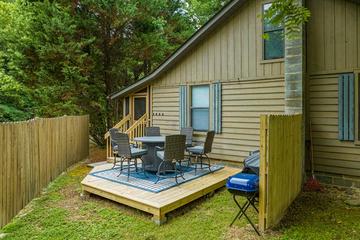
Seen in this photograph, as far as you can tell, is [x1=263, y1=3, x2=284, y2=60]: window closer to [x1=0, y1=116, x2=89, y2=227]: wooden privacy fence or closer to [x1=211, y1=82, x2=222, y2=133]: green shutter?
[x1=211, y1=82, x2=222, y2=133]: green shutter

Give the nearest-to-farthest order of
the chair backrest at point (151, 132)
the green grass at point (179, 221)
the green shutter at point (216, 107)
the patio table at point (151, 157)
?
the green grass at point (179, 221) → the patio table at point (151, 157) → the green shutter at point (216, 107) → the chair backrest at point (151, 132)

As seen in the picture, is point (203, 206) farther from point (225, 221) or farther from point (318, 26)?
point (318, 26)

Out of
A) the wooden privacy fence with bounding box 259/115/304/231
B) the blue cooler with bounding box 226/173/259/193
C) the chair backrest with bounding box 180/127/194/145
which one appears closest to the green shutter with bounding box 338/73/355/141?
the wooden privacy fence with bounding box 259/115/304/231

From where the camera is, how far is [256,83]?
277 inches

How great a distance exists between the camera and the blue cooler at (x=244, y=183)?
364cm

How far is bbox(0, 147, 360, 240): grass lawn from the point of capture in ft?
12.6

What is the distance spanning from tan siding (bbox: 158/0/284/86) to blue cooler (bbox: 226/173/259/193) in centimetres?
380

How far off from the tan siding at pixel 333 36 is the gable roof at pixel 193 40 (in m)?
1.96

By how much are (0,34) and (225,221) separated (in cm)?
1351

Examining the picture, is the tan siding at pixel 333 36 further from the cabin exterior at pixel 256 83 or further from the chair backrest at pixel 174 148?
the chair backrest at pixel 174 148

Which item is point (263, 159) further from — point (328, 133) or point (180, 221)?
point (328, 133)

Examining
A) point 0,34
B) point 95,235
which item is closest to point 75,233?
point 95,235

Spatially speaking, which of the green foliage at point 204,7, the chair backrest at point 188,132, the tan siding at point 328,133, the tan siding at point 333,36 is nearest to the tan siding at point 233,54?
the tan siding at point 333,36

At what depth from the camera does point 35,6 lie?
10.1 metres
